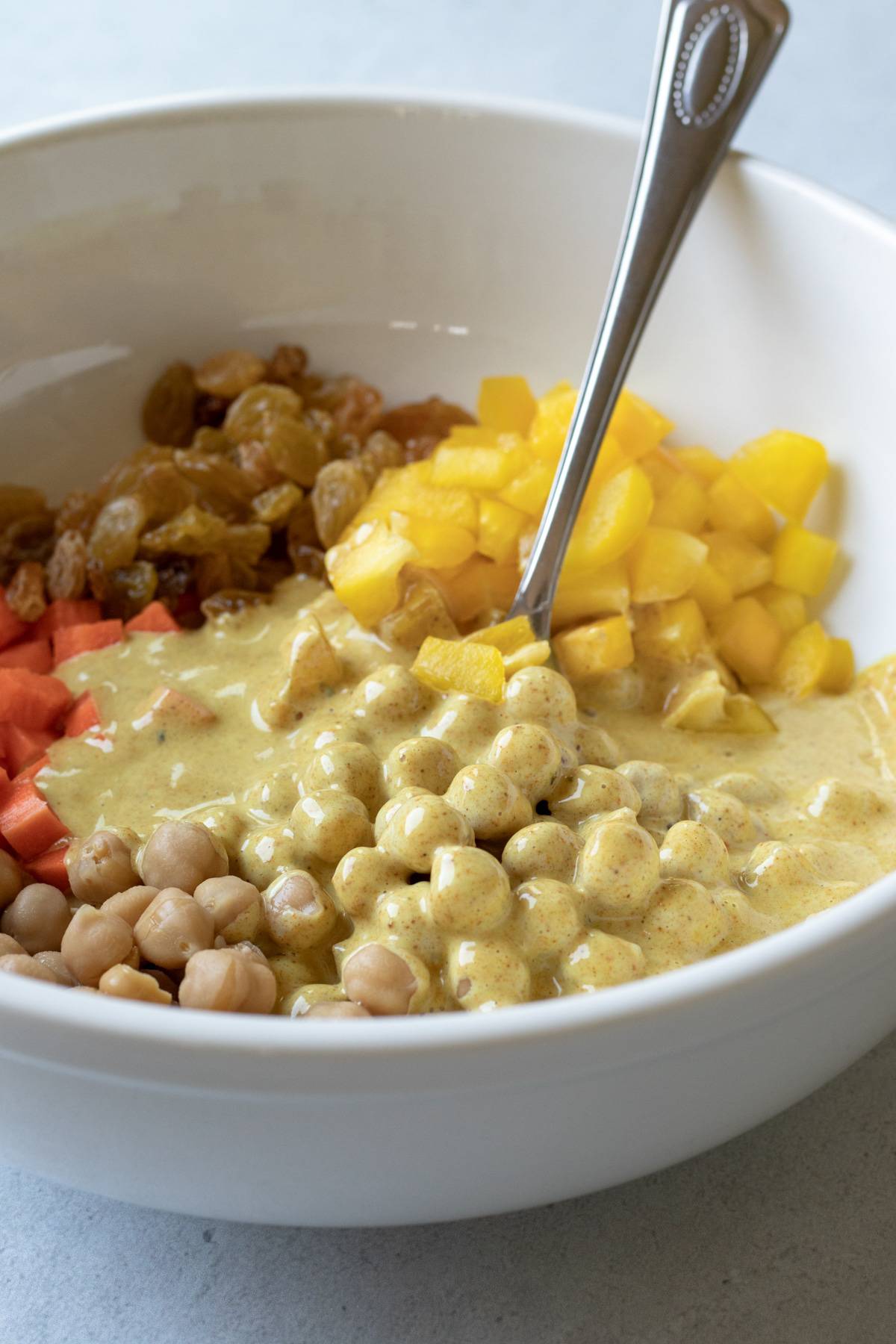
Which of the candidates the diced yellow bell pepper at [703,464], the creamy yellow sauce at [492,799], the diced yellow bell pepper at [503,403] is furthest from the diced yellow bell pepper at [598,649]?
the diced yellow bell pepper at [503,403]

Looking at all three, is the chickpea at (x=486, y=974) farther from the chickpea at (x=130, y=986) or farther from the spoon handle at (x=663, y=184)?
the spoon handle at (x=663, y=184)

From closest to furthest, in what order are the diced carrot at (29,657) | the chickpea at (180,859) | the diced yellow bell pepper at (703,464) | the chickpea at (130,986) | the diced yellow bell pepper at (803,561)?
1. the chickpea at (130,986)
2. the chickpea at (180,859)
3. the diced carrot at (29,657)
4. the diced yellow bell pepper at (803,561)
5. the diced yellow bell pepper at (703,464)

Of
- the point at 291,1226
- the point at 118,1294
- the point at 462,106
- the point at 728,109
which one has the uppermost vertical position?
the point at 728,109

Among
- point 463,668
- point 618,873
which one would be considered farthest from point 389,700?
point 618,873

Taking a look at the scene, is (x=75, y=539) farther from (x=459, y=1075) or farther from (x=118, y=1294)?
(x=459, y=1075)

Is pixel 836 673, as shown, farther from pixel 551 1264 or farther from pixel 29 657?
pixel 29 657

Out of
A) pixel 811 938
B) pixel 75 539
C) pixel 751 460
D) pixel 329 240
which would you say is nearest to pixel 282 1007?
pixel 811 938

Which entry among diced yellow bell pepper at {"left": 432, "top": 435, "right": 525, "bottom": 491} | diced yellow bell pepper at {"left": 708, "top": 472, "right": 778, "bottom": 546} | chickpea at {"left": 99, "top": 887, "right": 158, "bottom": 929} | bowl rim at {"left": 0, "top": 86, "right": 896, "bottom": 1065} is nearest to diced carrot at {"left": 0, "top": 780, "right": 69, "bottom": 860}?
chickpea at {"left": 99, "top": 887, "right": 158, "bottom": 929}
